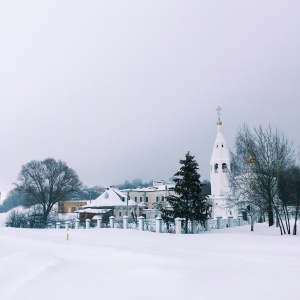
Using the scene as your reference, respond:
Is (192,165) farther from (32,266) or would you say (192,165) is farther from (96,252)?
(32,266)

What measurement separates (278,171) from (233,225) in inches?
600

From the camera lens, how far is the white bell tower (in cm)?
5581

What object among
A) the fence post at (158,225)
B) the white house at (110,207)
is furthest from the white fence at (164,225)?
the white house at (110,207)

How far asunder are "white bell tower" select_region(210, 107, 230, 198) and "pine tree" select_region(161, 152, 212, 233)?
26.8 m

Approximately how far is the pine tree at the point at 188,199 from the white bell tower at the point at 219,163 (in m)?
26.8

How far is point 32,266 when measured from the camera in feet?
34.7

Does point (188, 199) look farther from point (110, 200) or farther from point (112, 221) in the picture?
point (110, 200)

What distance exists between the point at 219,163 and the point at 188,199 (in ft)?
92.3

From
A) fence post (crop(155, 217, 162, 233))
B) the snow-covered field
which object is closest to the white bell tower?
fence post (crop(155, 217, 162, 233))

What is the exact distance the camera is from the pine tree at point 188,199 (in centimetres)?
2916

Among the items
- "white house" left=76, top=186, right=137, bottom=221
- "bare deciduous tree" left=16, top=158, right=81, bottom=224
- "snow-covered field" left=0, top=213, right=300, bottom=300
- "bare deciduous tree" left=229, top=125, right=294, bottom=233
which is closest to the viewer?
"snow-covered field" left=0, top=213, right=300, bottom=300

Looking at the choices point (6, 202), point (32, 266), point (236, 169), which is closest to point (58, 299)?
point (32, 266)

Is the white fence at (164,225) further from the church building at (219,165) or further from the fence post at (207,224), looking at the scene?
the church building at (219,165)

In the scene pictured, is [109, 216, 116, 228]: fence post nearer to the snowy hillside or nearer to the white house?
the snowy hillside
